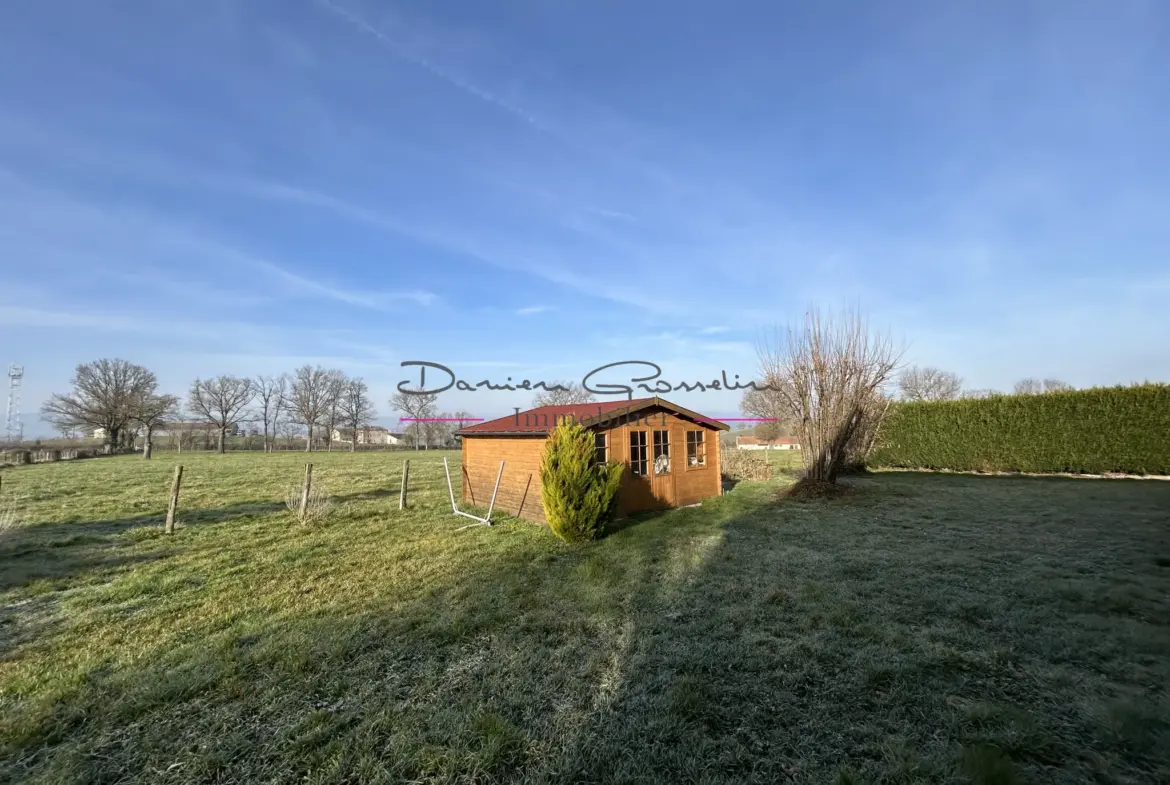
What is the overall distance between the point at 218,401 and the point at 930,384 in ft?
201

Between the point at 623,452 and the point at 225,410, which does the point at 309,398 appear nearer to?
the point at 225,410

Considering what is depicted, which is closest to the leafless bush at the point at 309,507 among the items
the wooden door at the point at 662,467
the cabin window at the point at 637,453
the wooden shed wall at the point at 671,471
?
the wooden shed wall at the point at 671,471

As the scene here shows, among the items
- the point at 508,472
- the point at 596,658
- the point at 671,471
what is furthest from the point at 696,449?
the point at 596,658

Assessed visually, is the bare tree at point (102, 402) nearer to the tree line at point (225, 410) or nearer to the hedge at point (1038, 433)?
the tree line at point (225, 410)

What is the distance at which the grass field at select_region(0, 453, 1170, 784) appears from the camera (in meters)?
2.55

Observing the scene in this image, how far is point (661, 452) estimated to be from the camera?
10109 millimetres

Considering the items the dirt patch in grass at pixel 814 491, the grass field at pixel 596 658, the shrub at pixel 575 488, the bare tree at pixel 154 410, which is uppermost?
the bare tree at pixel 154 410

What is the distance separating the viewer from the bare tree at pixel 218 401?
1473 inches

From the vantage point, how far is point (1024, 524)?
7914mm

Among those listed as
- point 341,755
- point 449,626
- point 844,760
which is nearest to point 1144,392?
point 844,760

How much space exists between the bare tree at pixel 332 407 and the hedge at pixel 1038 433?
44.5 metres

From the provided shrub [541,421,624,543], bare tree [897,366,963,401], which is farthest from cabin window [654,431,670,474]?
bare tree [897,366,963,401]

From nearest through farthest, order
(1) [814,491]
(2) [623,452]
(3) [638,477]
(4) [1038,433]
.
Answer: (2) [623,452]
(3) [638,477]
(1) [814,491]
(4) [1038,433]

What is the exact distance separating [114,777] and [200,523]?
8.31m
